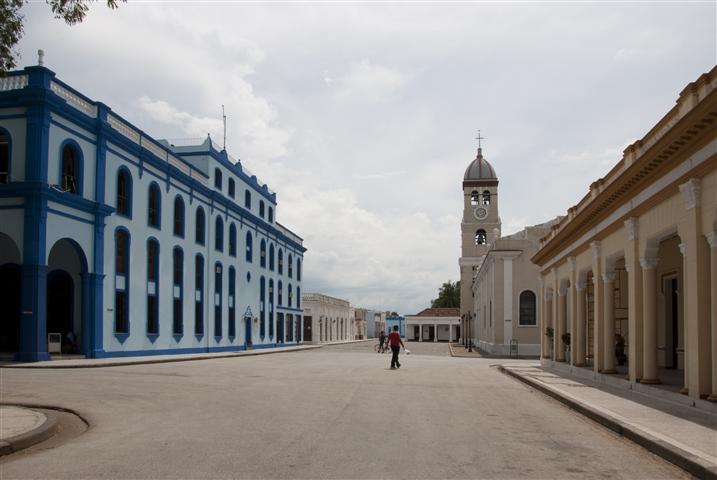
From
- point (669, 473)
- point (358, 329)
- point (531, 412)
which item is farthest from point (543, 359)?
point (358, 329)

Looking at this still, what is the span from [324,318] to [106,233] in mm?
54173

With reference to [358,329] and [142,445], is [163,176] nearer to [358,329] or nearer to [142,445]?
[142,445]

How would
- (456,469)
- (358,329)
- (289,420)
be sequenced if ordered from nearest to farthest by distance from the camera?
(456,469)
(289,420)
(358,329)

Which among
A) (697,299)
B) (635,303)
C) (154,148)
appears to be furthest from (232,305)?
(697,299)

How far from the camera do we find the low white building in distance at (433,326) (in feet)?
368

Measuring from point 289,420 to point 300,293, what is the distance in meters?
58.2

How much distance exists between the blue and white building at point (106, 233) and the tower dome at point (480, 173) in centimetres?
3033

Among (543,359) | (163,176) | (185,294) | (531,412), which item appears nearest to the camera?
(531,412)

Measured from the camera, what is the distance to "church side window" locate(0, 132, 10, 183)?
981 inches

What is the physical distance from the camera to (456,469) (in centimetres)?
672

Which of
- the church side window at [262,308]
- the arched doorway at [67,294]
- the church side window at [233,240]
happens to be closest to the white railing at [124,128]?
the arched doorway at [67,294]

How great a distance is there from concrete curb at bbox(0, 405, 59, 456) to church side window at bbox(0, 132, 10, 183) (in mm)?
18340

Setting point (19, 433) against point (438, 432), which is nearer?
point (19, 433)

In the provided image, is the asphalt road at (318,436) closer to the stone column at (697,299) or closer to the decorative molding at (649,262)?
the stone column at (697,299)
